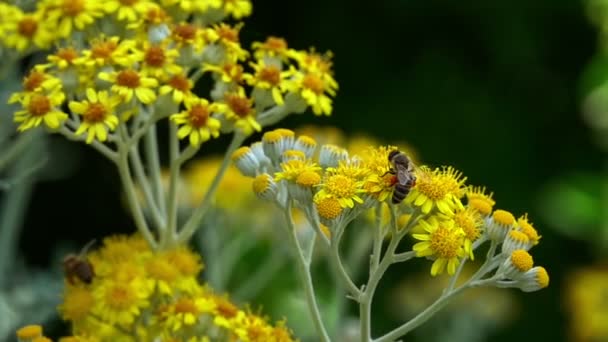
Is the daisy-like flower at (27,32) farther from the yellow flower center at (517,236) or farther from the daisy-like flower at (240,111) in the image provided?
the yellow flower center at (517,236)

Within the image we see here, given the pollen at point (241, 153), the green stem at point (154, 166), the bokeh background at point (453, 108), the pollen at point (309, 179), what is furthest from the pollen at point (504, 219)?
the bokeh background at point (453, 108)

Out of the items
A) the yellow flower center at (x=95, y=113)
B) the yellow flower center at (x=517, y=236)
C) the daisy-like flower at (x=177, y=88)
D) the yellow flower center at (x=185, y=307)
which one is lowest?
the yellow flower center at (x=185, y=307)

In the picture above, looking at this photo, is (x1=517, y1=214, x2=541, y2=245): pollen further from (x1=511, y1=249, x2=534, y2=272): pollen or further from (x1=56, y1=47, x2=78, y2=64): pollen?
(x1=56, y1=47, x2=78, y2=64): pollen

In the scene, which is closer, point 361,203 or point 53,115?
point 361,203

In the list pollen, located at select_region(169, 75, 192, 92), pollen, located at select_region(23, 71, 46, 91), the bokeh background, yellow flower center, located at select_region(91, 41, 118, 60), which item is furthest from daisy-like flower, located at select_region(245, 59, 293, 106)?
the bokeh background

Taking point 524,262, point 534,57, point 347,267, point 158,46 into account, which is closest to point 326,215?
point 524,262

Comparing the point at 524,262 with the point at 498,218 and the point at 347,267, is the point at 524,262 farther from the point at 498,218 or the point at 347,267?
the point at 347,267

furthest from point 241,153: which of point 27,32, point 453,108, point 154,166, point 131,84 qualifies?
point 453,108
